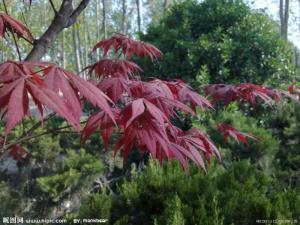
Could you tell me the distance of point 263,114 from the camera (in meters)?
4.12

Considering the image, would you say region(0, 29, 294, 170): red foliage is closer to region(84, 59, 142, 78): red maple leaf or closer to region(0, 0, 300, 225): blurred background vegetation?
region(84, 59, 142, 78): red maple leaf

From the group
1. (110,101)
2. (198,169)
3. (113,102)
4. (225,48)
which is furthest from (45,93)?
(225,48)

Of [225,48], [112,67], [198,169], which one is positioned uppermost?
[225,48]

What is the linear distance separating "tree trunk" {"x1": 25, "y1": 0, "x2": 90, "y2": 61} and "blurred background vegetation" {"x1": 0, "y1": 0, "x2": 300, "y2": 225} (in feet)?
0.40

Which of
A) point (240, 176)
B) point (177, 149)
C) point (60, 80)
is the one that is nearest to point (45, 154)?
point (240, 176)

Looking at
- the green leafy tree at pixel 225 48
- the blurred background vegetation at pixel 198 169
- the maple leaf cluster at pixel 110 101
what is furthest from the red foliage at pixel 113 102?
the green leafy tree at pixel 225 48

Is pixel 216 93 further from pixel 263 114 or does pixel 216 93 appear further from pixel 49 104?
pixel 263 114

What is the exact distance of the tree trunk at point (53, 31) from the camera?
4.49 ft

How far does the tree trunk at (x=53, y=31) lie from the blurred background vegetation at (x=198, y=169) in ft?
0.40

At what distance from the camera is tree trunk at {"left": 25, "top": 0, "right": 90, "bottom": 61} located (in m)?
1.37

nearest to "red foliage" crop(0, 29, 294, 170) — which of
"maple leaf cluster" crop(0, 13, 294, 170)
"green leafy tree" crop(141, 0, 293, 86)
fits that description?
"maple leaf cluster" crop(0, 13, 294, 170)

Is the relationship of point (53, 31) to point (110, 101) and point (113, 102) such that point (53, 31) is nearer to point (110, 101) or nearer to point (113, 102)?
point (113, 102)

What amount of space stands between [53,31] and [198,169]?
1.58 meters

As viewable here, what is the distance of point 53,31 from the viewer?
1.40m
